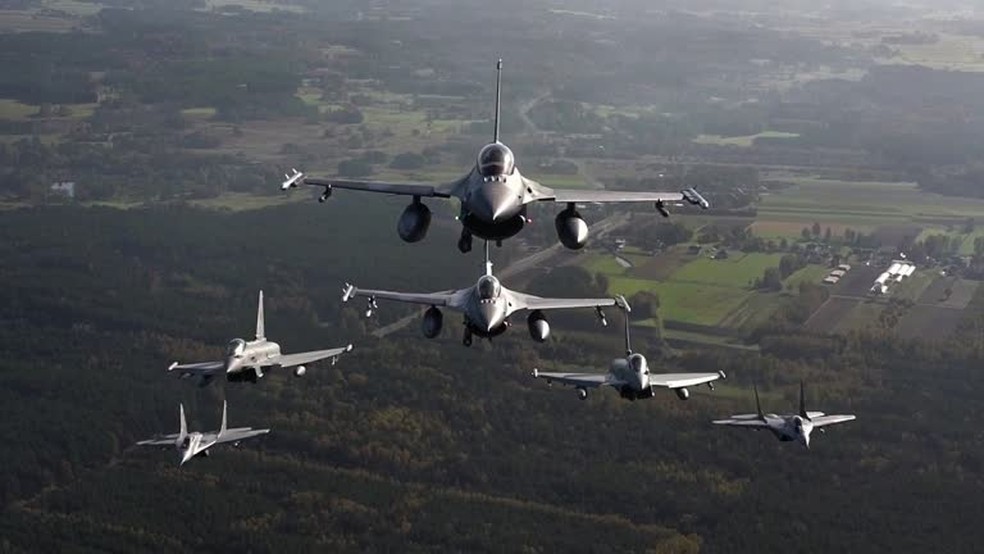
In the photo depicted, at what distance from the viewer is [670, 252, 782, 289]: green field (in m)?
78.3

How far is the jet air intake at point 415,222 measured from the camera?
108 feet

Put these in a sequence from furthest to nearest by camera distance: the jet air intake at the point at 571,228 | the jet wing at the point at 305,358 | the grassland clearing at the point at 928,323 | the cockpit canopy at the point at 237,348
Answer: the grassland clearing at the point at 928,323 < the jet wing at the point at 305,358 < the cockpit canopy at the point at 237,348 < the jet air intake at the point at 571,228

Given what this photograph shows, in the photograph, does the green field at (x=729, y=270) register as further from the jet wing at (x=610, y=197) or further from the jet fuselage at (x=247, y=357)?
the jet wing at (x=610, y=197)

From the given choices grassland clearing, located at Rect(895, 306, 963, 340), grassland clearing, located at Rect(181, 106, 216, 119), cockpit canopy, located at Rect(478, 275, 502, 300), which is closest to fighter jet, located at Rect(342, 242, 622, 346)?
cockpit canopy, located at Rect(478, 275, 502, 300)

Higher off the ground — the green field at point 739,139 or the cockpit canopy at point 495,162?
the cockpit canopy at point 495,162

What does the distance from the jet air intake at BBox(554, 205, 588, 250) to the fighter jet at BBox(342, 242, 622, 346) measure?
395 cm

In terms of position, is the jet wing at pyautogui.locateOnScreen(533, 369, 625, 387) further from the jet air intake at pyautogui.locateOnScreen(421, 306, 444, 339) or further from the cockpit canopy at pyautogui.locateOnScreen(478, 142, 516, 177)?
the cockpit canopy at pyautogui.locateOnScreen(478, 142, 516, 177)

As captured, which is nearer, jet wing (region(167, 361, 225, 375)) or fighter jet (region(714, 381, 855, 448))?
jet wing (region(167, 361, 225, 375))

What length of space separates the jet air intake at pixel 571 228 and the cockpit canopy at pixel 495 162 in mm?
2179

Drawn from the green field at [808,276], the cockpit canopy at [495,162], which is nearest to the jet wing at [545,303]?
the cockpit canopy at [495,162]

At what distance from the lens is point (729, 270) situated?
80.4m

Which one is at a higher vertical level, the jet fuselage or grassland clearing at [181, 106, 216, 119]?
the jet fuselage

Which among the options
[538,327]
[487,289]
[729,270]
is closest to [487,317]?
[487,289]

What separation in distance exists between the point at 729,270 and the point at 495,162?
51.6m
